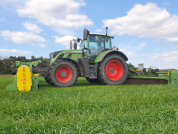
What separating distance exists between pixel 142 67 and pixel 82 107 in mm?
6528

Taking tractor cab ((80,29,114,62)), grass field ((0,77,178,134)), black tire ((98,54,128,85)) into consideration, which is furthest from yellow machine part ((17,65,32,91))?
black tire ((98,54,128,85))

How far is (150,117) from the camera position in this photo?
241 cm

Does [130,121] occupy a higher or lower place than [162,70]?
lower

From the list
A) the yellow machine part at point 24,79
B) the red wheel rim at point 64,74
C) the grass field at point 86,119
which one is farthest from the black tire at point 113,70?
the grass field at point 86,119

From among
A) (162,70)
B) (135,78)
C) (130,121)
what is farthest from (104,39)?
(130,121)

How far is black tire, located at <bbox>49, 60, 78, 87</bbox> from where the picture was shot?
6.55 metres

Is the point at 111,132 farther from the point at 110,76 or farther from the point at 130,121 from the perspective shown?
the point at 110,76

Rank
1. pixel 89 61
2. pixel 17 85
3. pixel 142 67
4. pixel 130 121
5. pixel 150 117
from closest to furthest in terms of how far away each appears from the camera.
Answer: pixel 130 121, pixel 150 117, pixel 17 85, pixel 89 61, pixel 142 67

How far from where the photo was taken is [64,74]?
6.85 meters

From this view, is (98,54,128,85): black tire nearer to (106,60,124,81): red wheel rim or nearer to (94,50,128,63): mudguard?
(106,60,124,81): red wheel rim

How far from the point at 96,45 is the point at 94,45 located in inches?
4.9

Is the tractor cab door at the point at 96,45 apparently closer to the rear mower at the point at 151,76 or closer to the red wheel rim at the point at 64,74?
the red wheel rim at the point at 64,74

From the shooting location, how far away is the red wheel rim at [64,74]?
268 inches

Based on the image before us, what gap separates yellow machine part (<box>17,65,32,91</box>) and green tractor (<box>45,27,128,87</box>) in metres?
1.33
